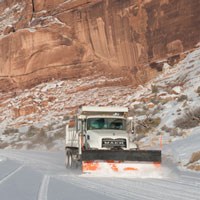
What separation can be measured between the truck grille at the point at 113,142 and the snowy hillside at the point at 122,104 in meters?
2.92

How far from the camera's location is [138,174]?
50.3 feet

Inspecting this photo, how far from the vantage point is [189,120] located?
28.0m

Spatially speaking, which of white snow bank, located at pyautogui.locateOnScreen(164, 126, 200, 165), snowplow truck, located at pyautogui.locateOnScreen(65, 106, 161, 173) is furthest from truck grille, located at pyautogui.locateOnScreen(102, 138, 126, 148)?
white snow bank, located at pyautogui.locateOnScreen(164, 126, 200, 165)

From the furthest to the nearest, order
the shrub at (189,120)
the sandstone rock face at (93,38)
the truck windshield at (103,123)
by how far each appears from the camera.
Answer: the sandstone rock face at (93,38)
the shrub at (189,120)
the truck windshield at (103,123)

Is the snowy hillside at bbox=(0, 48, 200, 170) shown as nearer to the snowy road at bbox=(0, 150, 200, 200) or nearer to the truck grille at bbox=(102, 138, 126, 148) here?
the truck grille at bbox=(102, 138, 126, 148)

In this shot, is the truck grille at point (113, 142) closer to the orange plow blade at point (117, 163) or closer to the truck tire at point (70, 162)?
the orange plow blade at point (117, 163)

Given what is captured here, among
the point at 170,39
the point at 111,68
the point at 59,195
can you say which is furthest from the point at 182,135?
the point at 111,68

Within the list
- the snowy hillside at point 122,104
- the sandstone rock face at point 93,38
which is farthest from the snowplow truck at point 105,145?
the sandstone rock face at point 93,38

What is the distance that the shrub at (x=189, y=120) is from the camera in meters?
27.2

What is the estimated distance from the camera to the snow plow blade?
1537 cm

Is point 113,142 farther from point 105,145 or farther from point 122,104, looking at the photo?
point 122,104

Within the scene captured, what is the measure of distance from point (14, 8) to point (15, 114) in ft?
66.8

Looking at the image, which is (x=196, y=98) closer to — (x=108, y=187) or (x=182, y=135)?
(x=182, y=135)

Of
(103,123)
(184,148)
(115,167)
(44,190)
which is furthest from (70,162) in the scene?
(44,190)
